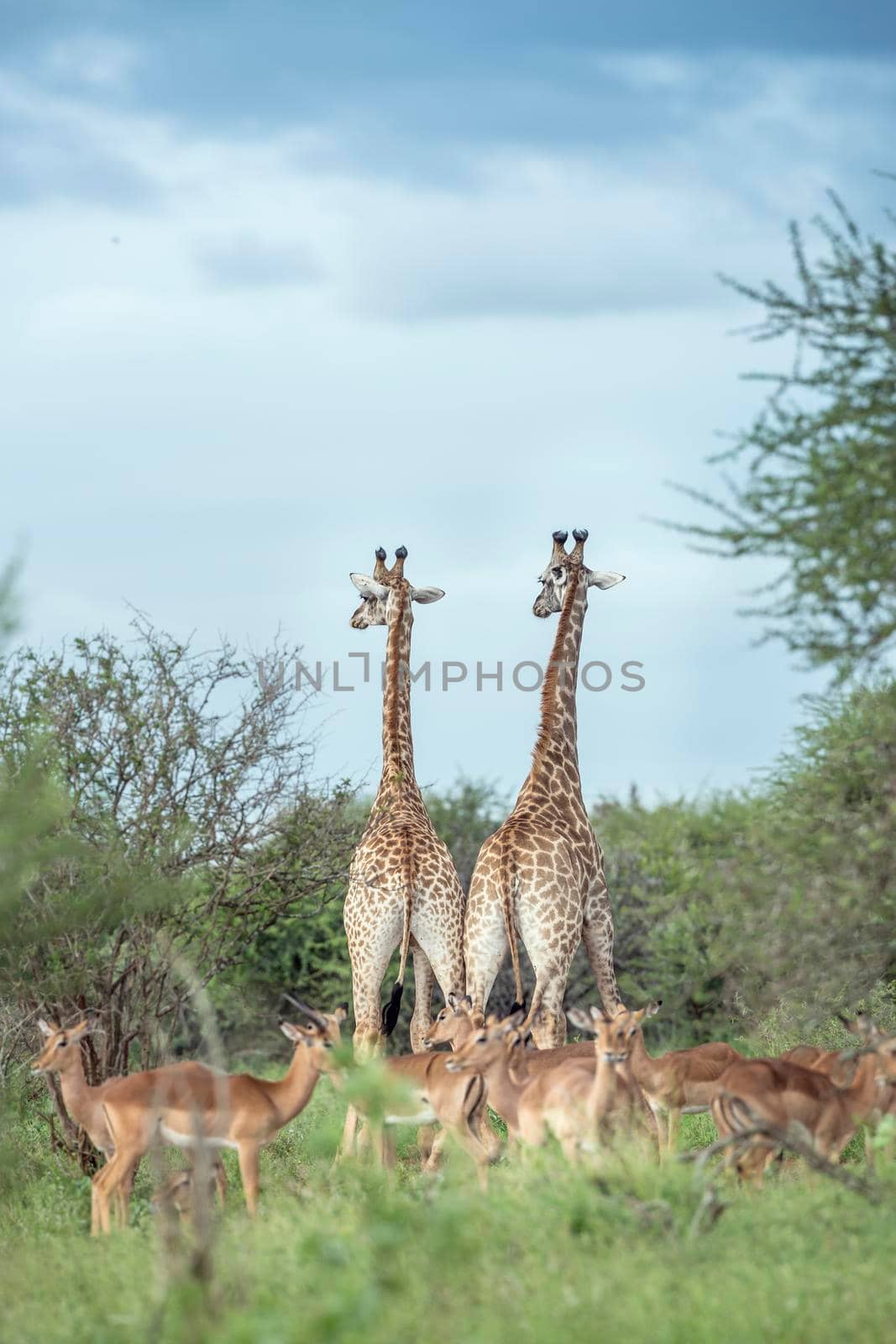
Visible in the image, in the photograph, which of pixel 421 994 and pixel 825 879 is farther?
pixel 421 994

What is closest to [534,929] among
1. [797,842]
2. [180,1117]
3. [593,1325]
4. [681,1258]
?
[797,842]

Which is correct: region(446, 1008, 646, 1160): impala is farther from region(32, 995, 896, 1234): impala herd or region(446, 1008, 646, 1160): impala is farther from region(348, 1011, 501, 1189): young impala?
region(348, 1011, 501, 1189): young impala

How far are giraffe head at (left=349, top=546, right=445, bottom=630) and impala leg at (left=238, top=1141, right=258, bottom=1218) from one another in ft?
21.4

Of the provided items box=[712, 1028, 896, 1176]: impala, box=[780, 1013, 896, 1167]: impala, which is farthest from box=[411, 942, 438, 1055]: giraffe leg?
box=[712, 1028, 896, 1176]: impala

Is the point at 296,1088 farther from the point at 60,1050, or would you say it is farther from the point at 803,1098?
the point at 803,1098

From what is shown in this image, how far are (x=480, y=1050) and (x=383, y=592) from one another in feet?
21.2

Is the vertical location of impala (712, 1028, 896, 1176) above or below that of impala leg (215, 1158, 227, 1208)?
above

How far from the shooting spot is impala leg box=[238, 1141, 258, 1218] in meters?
8.81

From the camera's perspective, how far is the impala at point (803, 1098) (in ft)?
28.4

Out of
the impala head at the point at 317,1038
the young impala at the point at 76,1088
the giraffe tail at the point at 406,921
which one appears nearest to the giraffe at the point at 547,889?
the giraffe tail at the point at 406,921

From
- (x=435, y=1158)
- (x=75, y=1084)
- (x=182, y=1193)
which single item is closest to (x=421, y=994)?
(x=435, y=1158)

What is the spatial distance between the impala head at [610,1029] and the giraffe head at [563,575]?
6.04m

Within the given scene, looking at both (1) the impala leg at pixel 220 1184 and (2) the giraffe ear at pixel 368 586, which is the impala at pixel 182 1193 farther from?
(2) the giraffe ear at pixel 368 586

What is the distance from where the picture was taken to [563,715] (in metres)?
14.4
